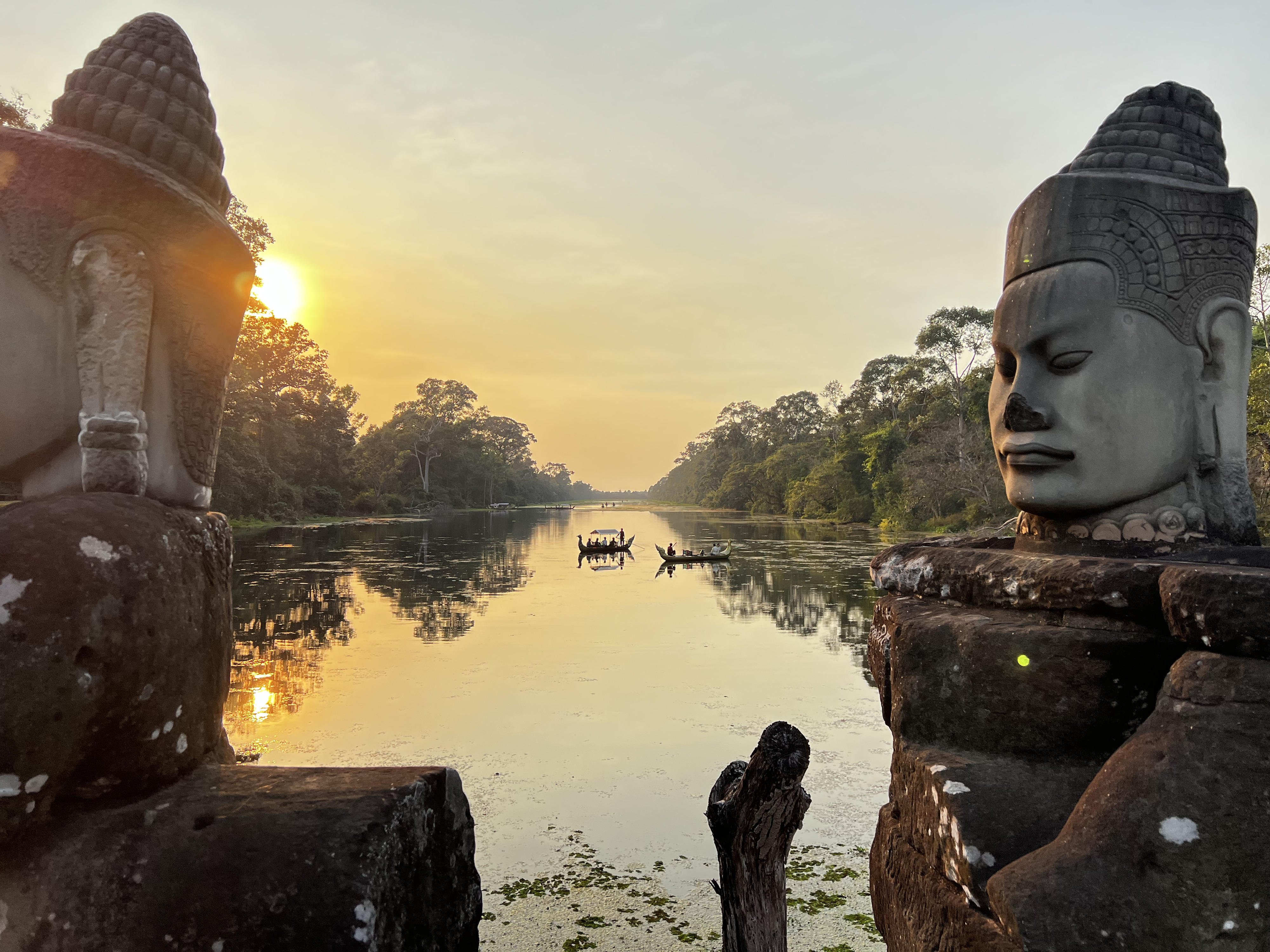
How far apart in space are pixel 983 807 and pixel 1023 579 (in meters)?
0.55

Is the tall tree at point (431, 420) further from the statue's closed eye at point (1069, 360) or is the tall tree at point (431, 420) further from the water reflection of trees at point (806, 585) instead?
the statue's closed eye at point (1069, 360)

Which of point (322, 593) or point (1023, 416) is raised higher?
point (1023, 416)

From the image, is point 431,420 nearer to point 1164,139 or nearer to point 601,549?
point 601,549

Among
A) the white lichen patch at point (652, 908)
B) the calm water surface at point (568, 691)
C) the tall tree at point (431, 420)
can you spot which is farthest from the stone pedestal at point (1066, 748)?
the tall tree at point (431, 420)

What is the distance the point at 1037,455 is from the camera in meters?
2.06

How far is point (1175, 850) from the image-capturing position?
119cm

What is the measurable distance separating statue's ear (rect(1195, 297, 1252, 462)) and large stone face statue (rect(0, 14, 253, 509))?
258 centimetres

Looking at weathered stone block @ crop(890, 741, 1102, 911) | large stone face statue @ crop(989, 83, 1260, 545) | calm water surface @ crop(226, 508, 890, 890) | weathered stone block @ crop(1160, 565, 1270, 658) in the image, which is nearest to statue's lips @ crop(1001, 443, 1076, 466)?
large stone face statue @ crop(989, 83, 1260, 545)

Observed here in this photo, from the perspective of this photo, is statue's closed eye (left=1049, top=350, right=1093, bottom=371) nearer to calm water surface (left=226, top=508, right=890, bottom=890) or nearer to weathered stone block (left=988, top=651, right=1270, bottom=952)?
weathered stone block (left=988, top=651, right=1270, bottom=952)

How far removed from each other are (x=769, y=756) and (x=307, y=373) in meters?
37.2

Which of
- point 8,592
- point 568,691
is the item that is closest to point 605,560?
point 568,691

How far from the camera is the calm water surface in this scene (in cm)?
507

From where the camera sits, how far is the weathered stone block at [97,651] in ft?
4.34

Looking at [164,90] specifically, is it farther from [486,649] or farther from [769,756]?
[486,649]
